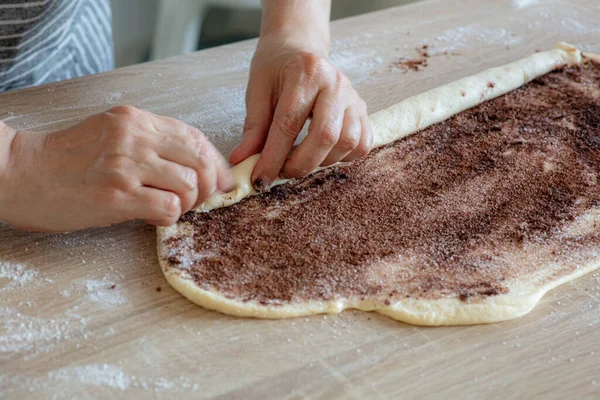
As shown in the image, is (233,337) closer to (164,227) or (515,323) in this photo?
(164,227)

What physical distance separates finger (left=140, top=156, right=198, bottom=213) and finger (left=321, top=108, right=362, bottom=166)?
287 millimetres

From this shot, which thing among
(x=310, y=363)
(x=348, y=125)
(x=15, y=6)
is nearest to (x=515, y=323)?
(x=310, y=363)

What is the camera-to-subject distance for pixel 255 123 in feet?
4.14

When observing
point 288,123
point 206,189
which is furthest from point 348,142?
point 206,189

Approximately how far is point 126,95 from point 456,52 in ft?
2.98

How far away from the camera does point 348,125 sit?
120 cm

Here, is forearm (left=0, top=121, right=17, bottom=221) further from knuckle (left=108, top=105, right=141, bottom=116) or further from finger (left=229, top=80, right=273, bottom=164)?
finger (left=229, top=80, right=273, bottom=164)

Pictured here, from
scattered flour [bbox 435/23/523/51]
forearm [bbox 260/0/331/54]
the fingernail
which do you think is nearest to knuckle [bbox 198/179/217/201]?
the fingernail

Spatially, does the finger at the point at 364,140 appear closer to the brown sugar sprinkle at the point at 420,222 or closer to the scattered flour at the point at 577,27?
the brown sugar sprinkle at the point at 420,222

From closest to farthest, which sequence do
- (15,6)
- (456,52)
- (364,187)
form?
1. (364,187)
2. (15,6)
3. (456,52)

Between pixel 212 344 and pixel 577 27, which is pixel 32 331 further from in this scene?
pixel 577 27

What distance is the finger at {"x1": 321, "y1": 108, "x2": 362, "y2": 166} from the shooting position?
1.20 metres

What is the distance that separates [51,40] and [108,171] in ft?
2.40

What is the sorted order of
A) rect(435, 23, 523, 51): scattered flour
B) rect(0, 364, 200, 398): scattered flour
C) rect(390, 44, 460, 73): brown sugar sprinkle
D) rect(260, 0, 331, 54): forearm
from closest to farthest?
rect(0, 364, 200, 398): scattered flour → rect(260, 0, 331, 54): forearm → rect(390, 44, 460, 73): brown sugar sprinkle → rect(435, 23, 523, 51): scattered flour
